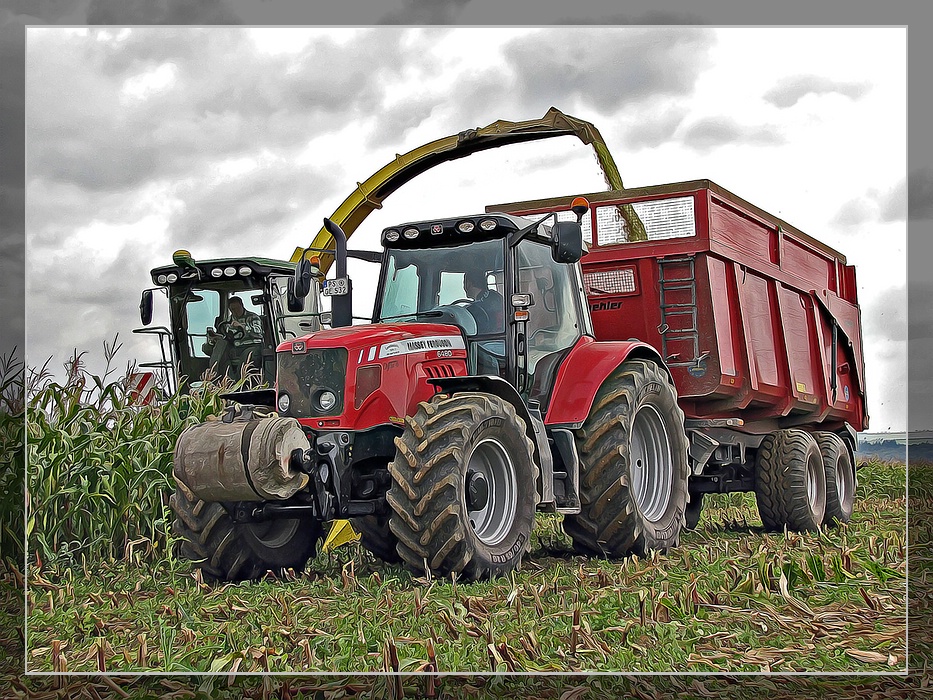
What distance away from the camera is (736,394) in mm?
8898

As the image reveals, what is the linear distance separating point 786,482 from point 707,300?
7.54 ft

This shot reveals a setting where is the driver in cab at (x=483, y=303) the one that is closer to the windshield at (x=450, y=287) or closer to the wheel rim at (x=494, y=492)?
the windshield at (x=450, y=287)

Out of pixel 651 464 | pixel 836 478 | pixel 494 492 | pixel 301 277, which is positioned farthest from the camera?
pixel 836 478

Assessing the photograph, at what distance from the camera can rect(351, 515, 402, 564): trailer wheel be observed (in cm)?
677

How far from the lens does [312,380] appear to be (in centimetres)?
646

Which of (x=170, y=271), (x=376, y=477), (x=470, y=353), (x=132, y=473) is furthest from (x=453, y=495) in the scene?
(x=170, y=271)

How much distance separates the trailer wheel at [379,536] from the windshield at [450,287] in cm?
134

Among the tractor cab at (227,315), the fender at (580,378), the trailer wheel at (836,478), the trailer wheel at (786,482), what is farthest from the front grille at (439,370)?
the trailer wheel at (836,478)

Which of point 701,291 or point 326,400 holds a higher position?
point 701,291

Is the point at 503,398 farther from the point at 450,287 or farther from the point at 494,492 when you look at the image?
the point at 450,287

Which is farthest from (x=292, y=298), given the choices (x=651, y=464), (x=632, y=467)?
(x=651, y=464)

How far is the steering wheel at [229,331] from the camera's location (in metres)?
9.70

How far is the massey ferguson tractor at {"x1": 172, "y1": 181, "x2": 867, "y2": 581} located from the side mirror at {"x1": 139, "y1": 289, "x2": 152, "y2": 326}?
1.94m

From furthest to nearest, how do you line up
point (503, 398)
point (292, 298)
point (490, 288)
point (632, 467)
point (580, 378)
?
point (632, 467), point (580, 378), point (490, 288), point (292, 298), point (503, 398)
